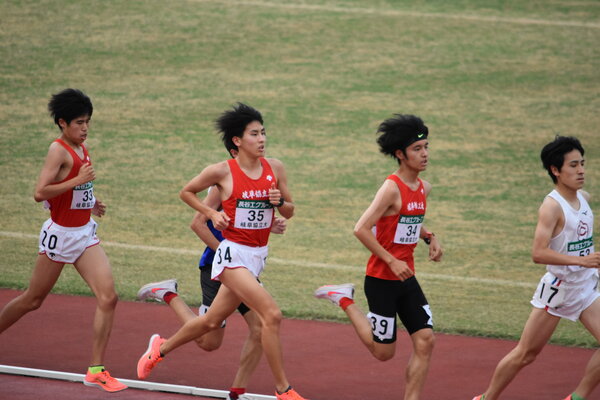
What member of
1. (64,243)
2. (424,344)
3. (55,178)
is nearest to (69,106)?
(55,178)

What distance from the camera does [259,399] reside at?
8.45m

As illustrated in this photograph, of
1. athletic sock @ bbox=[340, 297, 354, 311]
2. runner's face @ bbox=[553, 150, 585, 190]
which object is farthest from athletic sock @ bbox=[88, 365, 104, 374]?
runner's face @ bbox=[553, 150, 585, 190]

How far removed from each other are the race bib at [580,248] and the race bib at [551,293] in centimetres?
25

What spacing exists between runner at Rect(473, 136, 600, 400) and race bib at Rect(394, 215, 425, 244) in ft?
3.04

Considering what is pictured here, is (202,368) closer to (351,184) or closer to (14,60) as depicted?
(351,184)

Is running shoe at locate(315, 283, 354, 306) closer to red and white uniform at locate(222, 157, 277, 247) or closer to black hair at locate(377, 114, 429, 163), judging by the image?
red and white uniform at locate(222, 157, 277, 247)

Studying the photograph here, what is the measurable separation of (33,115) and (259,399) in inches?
532

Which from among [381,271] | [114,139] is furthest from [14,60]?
[381,271]

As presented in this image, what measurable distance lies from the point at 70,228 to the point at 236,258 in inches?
65.6

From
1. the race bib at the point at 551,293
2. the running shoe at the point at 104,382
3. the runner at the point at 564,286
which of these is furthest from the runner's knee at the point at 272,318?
the race bib at the point at 551,293

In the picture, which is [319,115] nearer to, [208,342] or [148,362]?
[208,342]

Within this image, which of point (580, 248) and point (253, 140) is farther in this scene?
point (253, 140)

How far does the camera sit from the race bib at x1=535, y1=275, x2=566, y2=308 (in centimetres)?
791

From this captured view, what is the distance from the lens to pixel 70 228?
8914 mm
